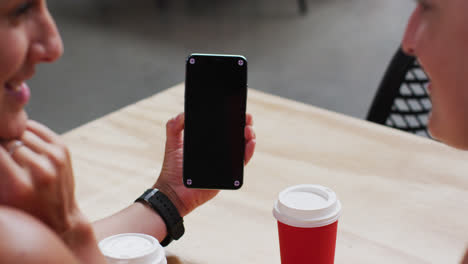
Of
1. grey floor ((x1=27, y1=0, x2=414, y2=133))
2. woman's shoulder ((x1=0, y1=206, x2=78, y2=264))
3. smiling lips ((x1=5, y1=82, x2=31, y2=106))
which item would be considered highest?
smiling lips ((x1=5, y1=82, x2=31, y2=106))

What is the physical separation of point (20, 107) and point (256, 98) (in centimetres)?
92

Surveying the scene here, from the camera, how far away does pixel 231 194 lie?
1.10 metres

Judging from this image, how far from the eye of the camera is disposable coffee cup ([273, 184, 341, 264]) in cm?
79

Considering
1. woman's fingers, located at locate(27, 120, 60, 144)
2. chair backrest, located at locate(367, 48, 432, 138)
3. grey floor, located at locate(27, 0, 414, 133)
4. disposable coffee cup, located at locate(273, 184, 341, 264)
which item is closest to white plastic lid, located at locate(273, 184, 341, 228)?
disposable coffee cup, located at locate(273, 184, 341, 264)

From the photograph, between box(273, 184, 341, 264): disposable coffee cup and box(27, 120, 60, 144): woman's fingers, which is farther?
box(273, 184, 341, 264): disposable coffee cup

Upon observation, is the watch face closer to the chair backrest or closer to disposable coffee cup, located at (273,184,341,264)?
disposable coffee cup, located at (273,184,341,264)

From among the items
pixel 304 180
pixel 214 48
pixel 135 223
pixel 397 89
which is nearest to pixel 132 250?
pixel 135 223

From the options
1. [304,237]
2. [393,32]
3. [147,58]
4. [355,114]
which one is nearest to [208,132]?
[304,237]

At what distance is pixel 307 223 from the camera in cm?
79

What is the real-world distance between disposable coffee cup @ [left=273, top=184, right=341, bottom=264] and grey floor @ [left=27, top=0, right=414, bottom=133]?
7.10 feet

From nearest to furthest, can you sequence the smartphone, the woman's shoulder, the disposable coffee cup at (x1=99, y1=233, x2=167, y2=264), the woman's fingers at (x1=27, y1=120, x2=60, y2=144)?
1. the woman's shoulder
2. the woman's fingers at (x1=27, y1=120, x2=60, y2=144)
3. the disposable coffee cup at (x1=99, y1=233, x2=167, y2=264)
4. the smartphone

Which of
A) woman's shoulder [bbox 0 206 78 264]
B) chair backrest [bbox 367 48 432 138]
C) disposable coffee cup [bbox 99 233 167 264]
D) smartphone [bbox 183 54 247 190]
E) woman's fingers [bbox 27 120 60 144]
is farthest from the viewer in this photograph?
chair backrest [bbox 367 48 432 138]

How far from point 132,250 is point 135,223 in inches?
8.0

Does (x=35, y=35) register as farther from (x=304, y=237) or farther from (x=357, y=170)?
(x=357, y=170)
